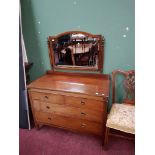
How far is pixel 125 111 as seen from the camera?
63.9 inches

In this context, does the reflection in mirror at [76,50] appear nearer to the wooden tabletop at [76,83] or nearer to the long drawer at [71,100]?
the wooden tabletop at [76,83]

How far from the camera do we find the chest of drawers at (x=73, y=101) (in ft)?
5.18

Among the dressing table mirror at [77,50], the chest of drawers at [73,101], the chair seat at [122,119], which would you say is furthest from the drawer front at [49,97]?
the chair seat at [122,119]

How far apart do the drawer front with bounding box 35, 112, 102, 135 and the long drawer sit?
0.22 m

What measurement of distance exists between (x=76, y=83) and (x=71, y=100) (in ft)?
0.84

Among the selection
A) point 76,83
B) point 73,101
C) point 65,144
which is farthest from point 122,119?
point 65,144

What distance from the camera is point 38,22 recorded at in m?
1.99

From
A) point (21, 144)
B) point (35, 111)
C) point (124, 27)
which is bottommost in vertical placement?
point (21, 144)

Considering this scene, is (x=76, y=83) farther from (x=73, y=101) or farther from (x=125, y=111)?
(x=125, y=111)

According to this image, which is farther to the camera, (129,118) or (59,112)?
(59,112)
